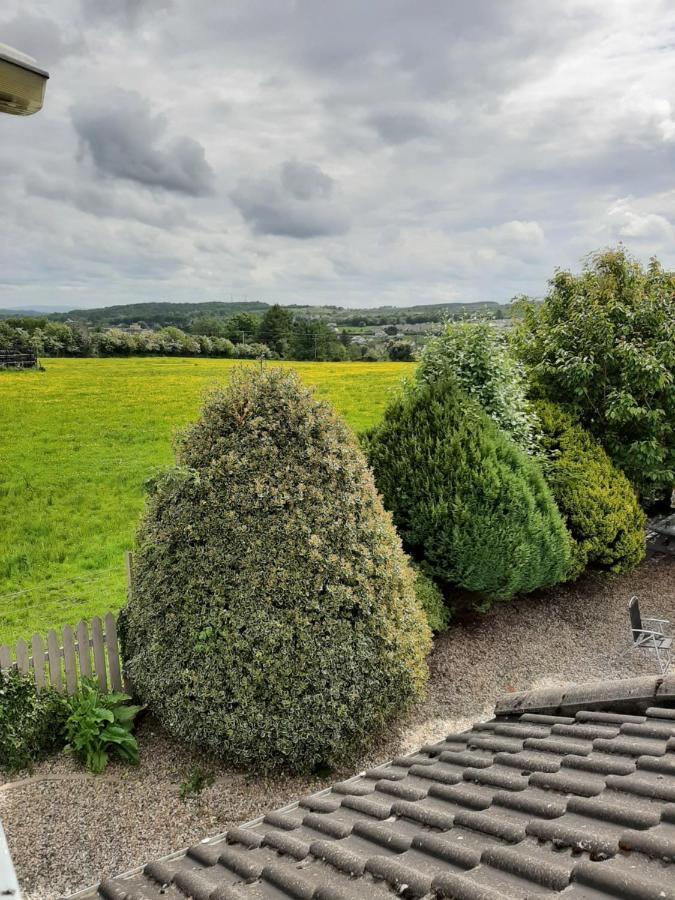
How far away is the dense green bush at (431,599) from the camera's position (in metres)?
7.20

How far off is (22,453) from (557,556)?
8.77 meters

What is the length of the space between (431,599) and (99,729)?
388 cm

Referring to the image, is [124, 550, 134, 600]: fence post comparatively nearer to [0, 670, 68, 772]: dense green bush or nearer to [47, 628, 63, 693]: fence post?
[47, 628, 63, 693]: fence post

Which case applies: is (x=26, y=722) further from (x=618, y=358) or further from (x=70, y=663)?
(x=618, y=358)

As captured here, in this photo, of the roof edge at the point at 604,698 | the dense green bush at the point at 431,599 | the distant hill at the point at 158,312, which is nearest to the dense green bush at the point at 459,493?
the dense green bush at the point at 431,599

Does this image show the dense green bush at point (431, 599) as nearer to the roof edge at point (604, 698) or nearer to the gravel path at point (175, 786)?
the gravel path at point (175, 786)

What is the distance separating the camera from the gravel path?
463cm

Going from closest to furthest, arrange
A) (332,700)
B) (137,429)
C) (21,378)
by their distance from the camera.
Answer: (332,700) → (21,378) → (137,429)

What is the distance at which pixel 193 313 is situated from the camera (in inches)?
543

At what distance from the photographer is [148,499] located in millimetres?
5883

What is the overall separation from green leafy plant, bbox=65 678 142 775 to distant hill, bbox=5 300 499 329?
8.49 m

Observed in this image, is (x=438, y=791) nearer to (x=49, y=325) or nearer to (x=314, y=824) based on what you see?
(x=314, y=824)

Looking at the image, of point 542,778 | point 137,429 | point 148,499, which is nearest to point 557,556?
point 148,499

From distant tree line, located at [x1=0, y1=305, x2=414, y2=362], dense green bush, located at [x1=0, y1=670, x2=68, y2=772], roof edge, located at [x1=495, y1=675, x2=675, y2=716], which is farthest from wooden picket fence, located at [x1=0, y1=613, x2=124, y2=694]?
distant tree line, located at [x1=0, y1=305, x2=414, y2=362]
